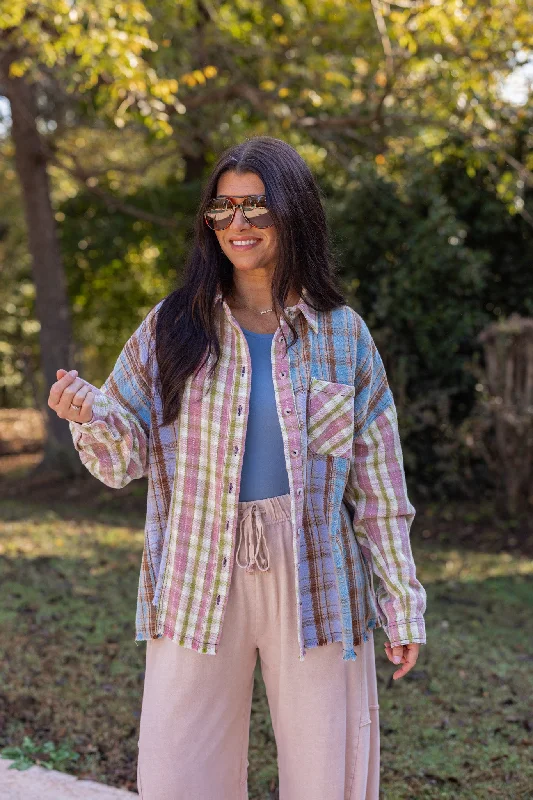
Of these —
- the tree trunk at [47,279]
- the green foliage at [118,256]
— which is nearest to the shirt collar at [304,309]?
the green foliage at [118,256]

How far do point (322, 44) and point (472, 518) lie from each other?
5156mm

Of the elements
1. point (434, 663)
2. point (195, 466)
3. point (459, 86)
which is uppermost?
point (459, 86)

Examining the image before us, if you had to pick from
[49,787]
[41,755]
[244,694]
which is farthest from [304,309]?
[41,755]

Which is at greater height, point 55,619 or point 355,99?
point 355,99

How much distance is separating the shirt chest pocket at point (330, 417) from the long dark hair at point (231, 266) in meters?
0.14

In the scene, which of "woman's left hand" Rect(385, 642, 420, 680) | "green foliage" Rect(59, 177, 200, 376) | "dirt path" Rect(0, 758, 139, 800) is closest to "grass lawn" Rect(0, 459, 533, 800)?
"dirt path" Rect(0, 758, 139, 800)

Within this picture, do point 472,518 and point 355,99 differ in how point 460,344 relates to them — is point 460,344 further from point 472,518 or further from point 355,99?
point 355,99

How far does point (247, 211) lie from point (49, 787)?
2183 millimetres

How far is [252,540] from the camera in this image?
2.24 metres

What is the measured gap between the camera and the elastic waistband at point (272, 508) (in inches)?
89.3

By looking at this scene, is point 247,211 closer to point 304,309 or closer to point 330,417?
point 304,309

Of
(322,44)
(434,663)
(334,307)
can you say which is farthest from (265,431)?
(322,44)

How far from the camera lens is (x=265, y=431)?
2.30 meters

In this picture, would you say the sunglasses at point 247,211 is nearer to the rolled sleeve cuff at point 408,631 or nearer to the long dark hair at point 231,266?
the long dark hair at point 231,266
